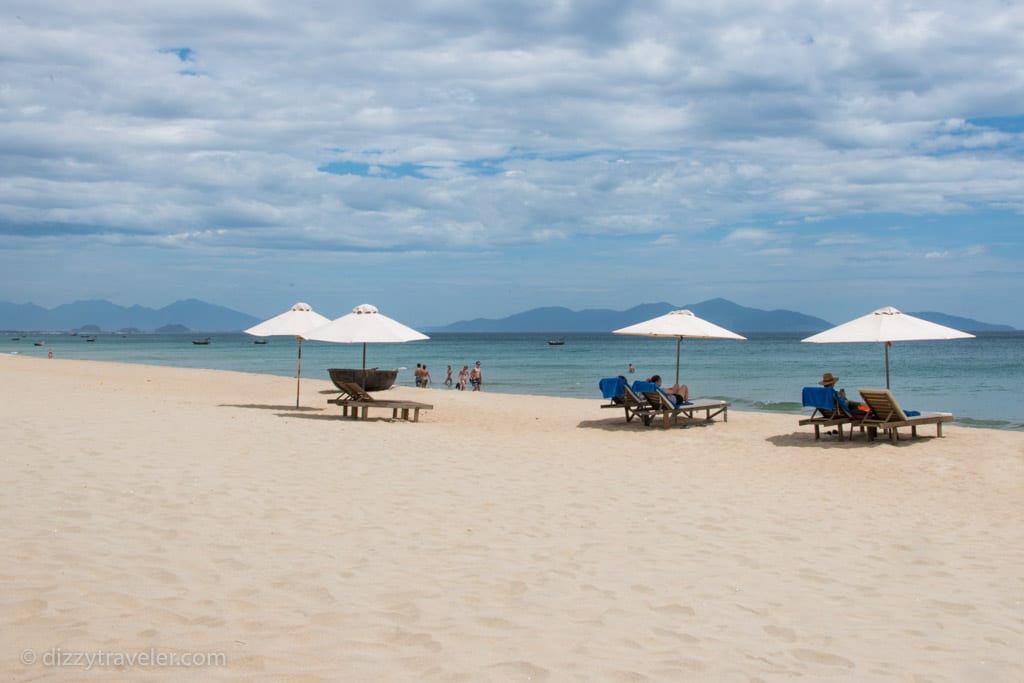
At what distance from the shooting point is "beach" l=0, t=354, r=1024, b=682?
3.69 m

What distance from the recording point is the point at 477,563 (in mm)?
5160

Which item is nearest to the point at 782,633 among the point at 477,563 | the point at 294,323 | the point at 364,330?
the point at 477,563

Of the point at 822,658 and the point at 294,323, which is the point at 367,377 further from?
the point at 822,658

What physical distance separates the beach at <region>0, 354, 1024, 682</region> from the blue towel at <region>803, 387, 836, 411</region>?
7.25ft

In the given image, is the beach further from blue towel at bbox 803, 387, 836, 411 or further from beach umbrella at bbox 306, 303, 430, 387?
beach umbrella at bbox 306, 303, 430, 387

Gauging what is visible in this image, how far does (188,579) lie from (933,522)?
239 inches

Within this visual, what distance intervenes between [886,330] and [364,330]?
8.54 m

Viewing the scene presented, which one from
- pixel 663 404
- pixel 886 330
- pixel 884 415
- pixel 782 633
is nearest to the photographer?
pixel 782 633

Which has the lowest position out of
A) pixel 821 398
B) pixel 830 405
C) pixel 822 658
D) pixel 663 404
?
pixel 822 658

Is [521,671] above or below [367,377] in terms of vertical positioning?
below

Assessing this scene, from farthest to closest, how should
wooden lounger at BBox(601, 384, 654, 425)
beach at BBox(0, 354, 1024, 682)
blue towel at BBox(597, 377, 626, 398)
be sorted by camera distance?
wooden lounger at BBox(601, 384, 654, 425), blue towel at BBox(597, 377, 626, 398), beach at BBox(0, 354, 1024, 682)

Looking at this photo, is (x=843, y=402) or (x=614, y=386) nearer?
(x=843, y=402)

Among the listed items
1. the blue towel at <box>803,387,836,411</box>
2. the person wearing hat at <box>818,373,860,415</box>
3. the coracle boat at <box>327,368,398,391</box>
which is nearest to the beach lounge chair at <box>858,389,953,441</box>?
the person wearing hat at <box>818,373,860,415</box>

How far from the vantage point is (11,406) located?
11477 millimetres
